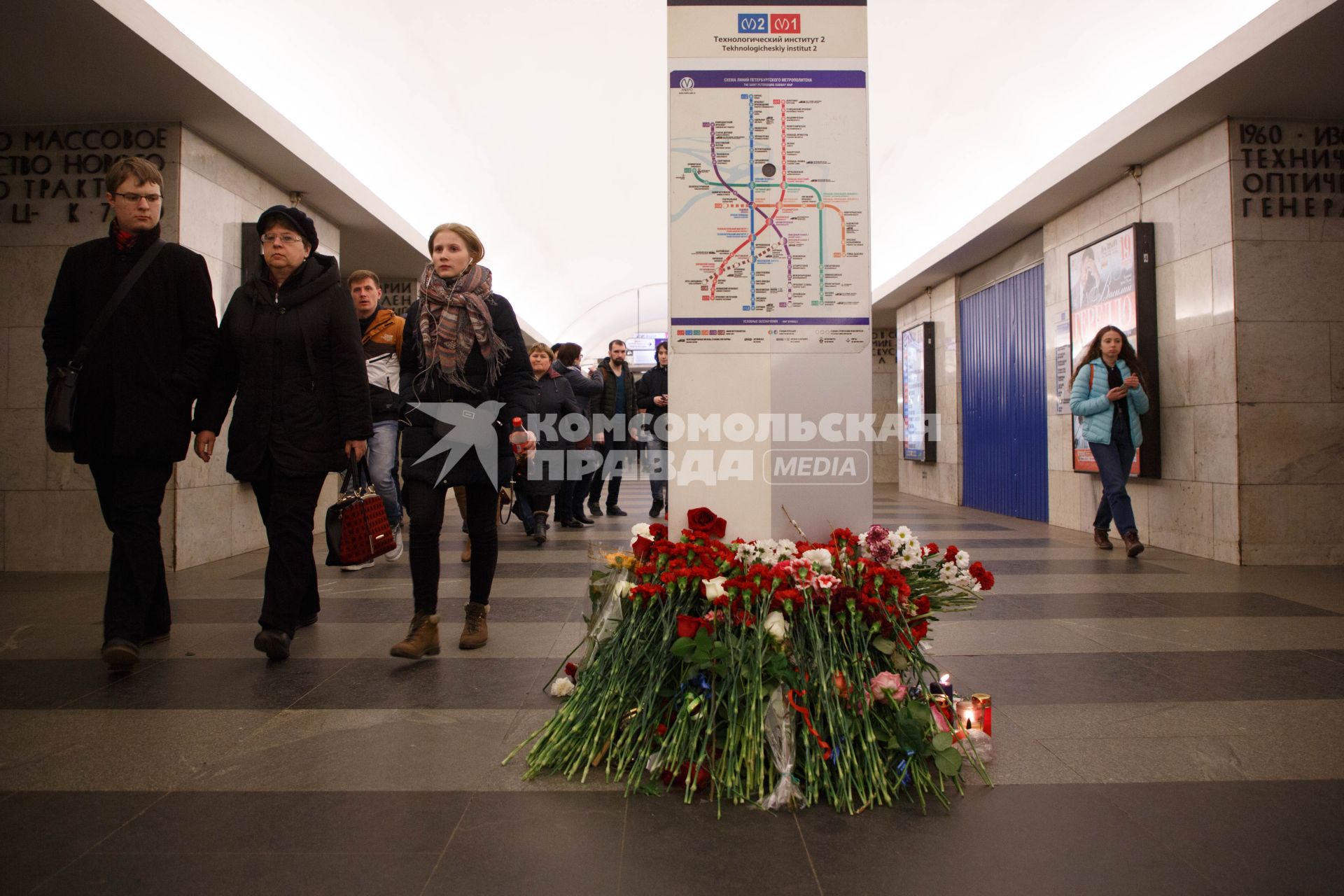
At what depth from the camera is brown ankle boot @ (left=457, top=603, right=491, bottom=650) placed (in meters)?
3.72

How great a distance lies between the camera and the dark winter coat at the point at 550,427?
7.76 meters

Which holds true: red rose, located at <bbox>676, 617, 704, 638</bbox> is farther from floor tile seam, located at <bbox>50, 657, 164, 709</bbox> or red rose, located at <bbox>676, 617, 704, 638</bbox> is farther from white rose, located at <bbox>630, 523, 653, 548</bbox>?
floor tile seam, located at <bbox>50, 657, 164, 709</bbox>

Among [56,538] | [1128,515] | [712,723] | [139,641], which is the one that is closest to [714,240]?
[712,723]

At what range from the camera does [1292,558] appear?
6.26 meters

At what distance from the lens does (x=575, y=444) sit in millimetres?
8469

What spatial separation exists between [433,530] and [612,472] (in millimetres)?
6241

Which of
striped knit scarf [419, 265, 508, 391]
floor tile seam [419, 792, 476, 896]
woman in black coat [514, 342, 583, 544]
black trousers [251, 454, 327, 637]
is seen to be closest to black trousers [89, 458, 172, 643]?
black trousers [251, 454, 327, 637]

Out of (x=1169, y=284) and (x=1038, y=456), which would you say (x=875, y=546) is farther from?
(x=1038, y=456)

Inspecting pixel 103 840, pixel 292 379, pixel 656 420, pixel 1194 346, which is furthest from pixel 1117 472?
pixel 103 840

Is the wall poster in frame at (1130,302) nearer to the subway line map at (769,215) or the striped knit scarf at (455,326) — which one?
the subway line map at (769,215)

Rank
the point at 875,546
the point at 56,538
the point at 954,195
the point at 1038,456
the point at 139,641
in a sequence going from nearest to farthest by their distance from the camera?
the point at 875,546, the point at 139,641, the point at 56,538, the point at 1038,456, the point at 954,195

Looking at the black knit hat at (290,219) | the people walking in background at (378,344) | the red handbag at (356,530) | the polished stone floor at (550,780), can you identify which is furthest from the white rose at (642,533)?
the people walking in background at (378,344)

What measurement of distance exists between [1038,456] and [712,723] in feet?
29.7

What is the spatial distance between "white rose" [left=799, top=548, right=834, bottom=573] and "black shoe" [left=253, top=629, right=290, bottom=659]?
7.35 ft
